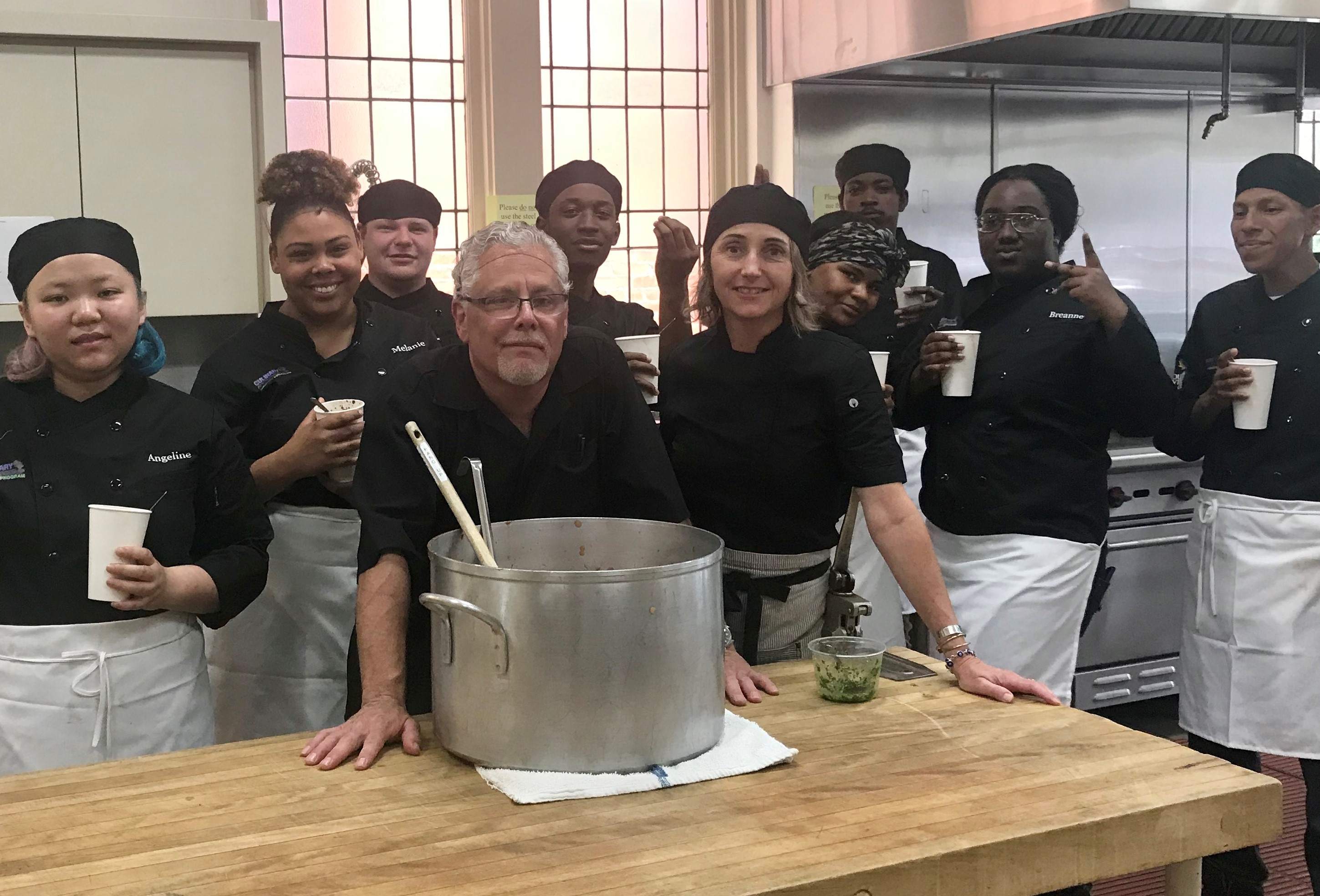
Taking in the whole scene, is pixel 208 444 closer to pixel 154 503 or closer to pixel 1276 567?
pixel 154 503

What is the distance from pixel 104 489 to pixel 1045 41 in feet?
9.37

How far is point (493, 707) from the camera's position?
138 cm

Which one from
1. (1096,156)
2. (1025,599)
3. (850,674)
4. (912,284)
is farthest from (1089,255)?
(850,674)

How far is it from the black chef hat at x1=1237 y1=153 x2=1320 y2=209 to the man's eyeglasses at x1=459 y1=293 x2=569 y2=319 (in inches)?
72.4

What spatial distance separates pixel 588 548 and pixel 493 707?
11.9 inches

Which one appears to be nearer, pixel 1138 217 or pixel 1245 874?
pixel 1245 874

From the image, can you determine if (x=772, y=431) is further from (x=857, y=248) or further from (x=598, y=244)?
(x=598, y=244)

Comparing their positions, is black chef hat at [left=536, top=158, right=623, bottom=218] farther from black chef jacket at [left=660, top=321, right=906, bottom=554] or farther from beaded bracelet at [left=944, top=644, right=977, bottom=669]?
beaded bracelet at [left=944, top=644, right=977, bottom=669]

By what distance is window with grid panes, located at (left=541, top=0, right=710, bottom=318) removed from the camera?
4129 mm

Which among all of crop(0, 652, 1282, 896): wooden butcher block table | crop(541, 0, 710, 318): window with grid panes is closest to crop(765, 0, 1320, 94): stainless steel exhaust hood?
crop(541, 0, 710, 318): window with grid panes

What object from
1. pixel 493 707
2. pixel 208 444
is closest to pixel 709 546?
pixel 493 707

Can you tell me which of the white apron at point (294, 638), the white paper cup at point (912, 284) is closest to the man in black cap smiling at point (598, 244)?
the white paper cup at point (912, 284)

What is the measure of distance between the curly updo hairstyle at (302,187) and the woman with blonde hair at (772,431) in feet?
2.39

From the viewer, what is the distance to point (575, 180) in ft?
9.41
